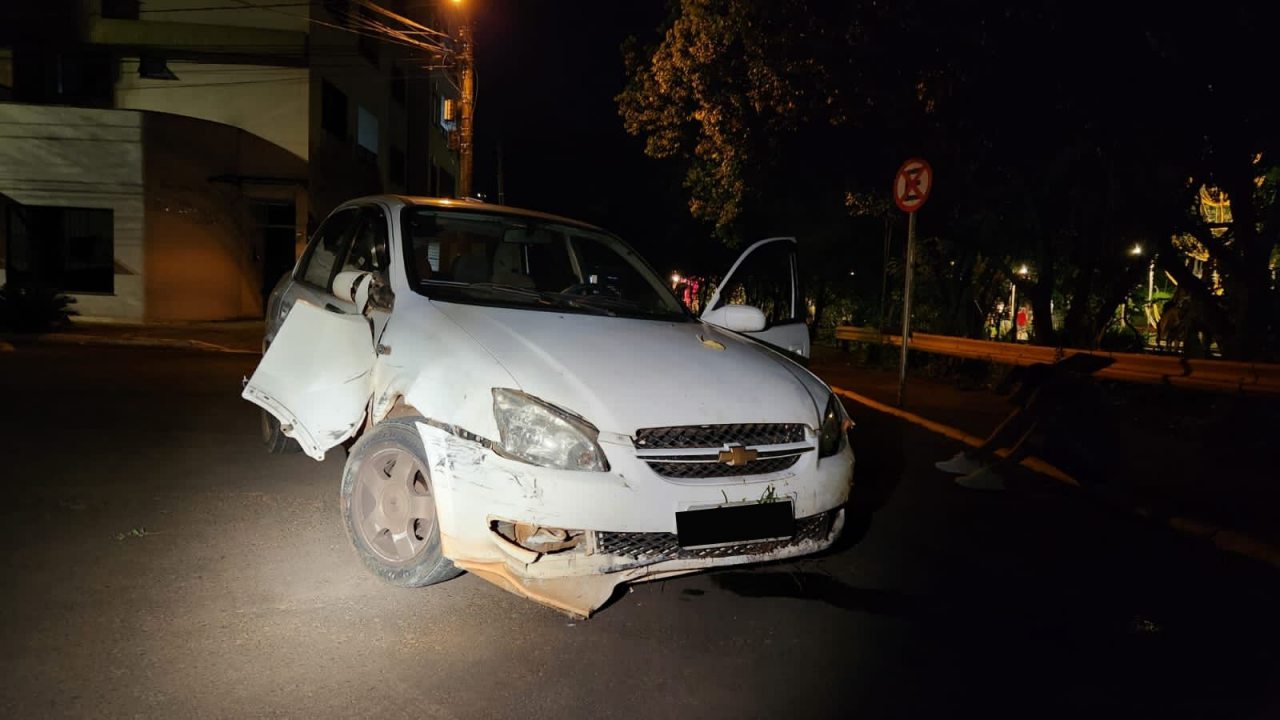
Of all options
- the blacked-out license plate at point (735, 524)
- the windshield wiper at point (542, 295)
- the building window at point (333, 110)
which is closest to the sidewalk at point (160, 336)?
the building window at point (333, 110)

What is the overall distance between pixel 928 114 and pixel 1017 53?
1487mm

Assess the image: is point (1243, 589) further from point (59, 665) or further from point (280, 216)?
point (280, 216)

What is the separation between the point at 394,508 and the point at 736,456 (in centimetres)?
147

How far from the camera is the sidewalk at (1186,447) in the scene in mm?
5547

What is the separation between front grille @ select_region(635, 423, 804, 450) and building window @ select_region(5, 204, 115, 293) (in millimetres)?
21102

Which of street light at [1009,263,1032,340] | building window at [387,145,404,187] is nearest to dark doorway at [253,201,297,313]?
building window at [387,145,404,187]

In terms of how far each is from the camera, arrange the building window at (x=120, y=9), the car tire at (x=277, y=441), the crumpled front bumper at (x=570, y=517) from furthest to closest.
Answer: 1. the building window at (x=120, y=9)
2. the car tire at (x=277, y=441)
3. the crumpled front bumper at (x=570, y=517)

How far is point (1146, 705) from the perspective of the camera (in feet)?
9.94

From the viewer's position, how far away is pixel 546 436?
10.6 feet

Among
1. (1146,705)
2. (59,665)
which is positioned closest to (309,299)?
(59,665)

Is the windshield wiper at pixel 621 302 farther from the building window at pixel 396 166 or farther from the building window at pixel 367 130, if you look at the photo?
the building window at pixel 396 166

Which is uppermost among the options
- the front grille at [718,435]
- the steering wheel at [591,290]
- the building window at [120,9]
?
the building window at [120,9]

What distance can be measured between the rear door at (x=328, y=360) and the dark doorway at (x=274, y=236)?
19.4 m

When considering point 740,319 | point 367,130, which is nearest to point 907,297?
point 740,319
